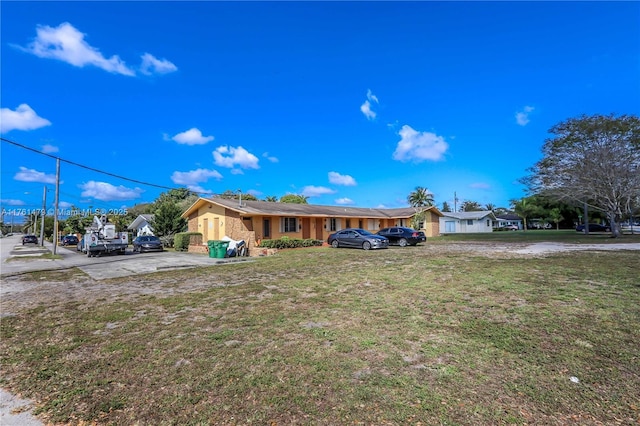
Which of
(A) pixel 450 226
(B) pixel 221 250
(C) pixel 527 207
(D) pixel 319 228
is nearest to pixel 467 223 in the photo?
(A) pixel 450 226

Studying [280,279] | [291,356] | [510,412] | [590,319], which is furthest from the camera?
[280,279]

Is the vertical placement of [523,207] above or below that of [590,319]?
above

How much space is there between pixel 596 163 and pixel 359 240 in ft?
68.5

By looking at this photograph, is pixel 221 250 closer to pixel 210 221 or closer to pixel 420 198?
pixel 210 221

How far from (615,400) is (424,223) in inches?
1369

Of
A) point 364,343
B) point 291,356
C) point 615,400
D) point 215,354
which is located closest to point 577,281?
point 615,400

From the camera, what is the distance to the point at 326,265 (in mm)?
13031

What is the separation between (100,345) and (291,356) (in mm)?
2968

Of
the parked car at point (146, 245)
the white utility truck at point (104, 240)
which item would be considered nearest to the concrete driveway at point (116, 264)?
the white utility truck at point (104, 240)

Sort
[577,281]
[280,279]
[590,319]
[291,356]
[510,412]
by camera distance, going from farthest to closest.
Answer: [280,279], [577,281], [590,319], [291,356], [510,412]

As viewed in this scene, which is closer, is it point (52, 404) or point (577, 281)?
point (52, 404)

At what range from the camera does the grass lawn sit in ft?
10.2

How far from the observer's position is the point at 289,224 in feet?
82.1

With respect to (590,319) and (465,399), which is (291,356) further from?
(590,319)
